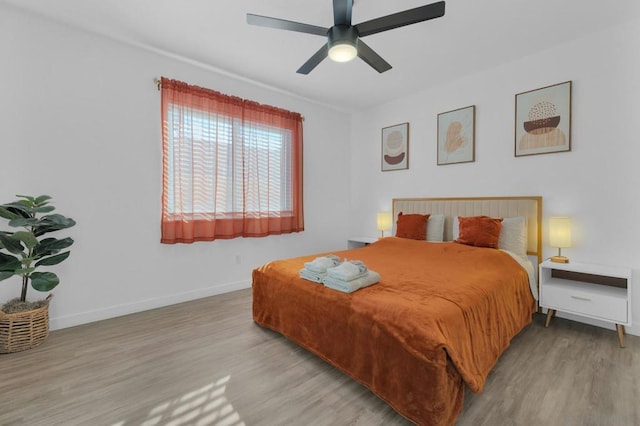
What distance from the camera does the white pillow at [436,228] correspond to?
11.8 ft

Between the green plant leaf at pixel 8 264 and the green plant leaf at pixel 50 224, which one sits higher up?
the green plant leaf at pixel 50 224

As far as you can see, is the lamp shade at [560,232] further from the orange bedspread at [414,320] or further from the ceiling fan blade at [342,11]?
the ceiling fan blade at [342,11]

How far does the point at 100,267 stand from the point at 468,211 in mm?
4121

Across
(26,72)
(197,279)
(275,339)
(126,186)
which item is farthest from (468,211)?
(26,72)

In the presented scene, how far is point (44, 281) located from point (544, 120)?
15.8ft

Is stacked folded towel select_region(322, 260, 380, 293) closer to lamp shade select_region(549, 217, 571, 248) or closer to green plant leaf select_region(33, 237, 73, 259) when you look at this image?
lamp shade select_region(549, 217, 571, 248)

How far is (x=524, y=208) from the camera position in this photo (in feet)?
10.2

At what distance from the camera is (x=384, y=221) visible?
→ 4.30 m

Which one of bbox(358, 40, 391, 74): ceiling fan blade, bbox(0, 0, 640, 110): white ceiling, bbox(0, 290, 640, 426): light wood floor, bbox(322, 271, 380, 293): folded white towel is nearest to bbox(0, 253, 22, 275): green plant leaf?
bbox(0, 290, 640, 426): light wood floor

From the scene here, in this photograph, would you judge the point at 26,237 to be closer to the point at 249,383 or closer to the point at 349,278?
the point at 249,383

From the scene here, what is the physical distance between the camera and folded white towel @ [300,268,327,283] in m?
2.16

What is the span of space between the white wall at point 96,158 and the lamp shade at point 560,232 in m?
3.67

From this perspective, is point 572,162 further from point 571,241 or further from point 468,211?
point 468,211

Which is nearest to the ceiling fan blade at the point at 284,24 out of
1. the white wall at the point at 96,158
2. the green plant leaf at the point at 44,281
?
the white wall at the point at 96,158
